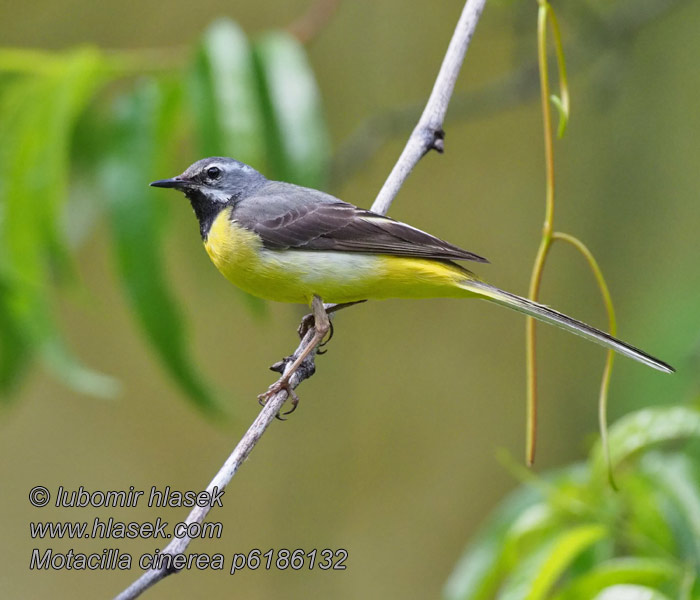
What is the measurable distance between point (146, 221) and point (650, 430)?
184 centimetres

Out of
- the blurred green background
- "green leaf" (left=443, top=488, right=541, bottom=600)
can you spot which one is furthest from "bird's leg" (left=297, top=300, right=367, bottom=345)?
the blurred green background

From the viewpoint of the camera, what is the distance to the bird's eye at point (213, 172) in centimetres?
347

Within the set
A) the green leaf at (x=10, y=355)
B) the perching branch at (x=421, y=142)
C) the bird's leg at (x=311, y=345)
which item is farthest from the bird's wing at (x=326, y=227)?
the green leaf at (x=10, y=355)

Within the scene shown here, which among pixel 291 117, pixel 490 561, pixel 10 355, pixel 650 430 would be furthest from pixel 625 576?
pixel 10 355

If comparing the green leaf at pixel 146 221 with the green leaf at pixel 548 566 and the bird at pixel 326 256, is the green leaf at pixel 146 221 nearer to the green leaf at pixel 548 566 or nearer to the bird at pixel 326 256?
the bird at pixel 326 256

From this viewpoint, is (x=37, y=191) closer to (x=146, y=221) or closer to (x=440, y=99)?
(x=146, y=221)

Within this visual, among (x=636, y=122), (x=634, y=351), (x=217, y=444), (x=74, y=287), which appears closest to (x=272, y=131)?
(x=74, y=287)

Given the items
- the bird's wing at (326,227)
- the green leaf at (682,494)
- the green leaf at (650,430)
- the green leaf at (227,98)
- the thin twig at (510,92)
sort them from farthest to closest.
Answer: the thin twig at (510,92) → the bird's wing at (326,227) → the green leaf at (227,98) → the green leaf at (650,430) → the green leaf at (682,494)

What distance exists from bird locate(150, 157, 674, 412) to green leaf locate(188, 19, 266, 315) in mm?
256

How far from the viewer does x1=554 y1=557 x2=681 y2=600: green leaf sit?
2182mm

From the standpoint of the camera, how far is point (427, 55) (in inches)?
290

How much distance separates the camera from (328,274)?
10.2 feet

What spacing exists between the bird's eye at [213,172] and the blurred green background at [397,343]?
346cm

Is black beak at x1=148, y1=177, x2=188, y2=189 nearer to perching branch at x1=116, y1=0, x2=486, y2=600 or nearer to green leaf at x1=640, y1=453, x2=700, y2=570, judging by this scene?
perching branch at x1=116, y1=0, x2=486, y2=600
